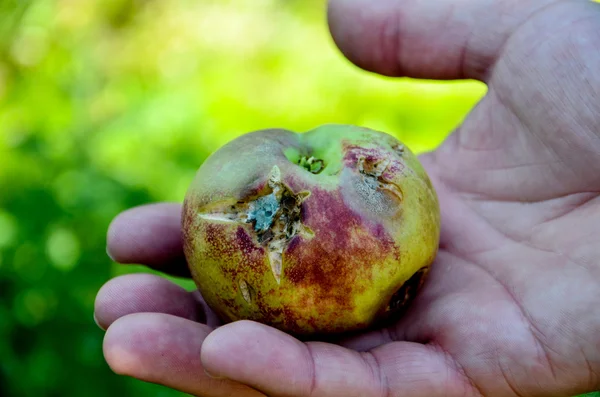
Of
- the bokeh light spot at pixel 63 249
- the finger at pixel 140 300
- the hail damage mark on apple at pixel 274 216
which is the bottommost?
the bokeh light spot at pixel 63 249

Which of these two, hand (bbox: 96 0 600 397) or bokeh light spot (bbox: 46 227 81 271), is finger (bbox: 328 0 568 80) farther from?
bokeh light spot (bbox: 46 227 81 271)

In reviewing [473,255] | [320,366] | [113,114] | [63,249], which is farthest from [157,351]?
[113,114]

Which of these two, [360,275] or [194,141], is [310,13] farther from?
[360,275]

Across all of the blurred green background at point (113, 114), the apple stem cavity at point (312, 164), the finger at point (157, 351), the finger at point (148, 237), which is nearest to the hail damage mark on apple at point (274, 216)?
the apple stem cavity at point (312, 164)

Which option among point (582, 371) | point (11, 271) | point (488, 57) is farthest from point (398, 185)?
point (11, 271)

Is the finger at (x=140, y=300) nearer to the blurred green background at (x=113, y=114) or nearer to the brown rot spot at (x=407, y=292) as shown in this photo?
the brown rot spot at (x=407, y=292)

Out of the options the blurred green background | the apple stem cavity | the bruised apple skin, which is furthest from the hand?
the blurred green background
